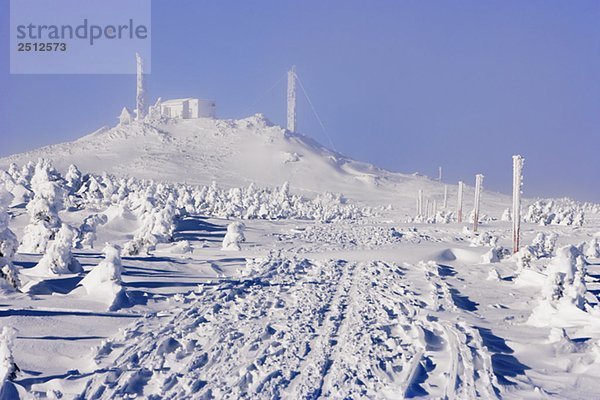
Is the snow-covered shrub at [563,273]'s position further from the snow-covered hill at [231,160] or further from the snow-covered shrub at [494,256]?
the snow-covered hill at [231,160]

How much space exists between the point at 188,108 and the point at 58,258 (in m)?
A: 179

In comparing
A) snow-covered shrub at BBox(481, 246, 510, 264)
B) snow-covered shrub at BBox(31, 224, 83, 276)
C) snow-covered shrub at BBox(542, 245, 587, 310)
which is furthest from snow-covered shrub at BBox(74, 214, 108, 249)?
snow-covered shrub at BBox(542, 245, 587, 310)

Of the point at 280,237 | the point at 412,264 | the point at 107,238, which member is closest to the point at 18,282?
the point at 412,264

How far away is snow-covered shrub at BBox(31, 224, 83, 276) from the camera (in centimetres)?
1506

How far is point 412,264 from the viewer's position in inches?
909

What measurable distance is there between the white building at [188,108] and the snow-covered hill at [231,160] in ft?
12.9

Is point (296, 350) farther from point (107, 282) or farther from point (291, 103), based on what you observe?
point (291, 103)

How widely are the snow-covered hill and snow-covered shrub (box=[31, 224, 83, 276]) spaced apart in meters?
111

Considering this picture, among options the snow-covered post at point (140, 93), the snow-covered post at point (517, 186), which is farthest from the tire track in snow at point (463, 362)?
the snow-covered post at point (140, 93)

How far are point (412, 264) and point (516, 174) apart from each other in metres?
7.87

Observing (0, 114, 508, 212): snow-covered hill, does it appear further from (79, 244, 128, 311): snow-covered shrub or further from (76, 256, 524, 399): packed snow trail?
(79, 244, 128, 311): snow-covered shrub

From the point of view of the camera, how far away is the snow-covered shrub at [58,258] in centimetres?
1506

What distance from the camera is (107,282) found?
1293 cm

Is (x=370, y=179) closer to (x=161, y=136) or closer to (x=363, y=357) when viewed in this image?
(x=161, y=136)
